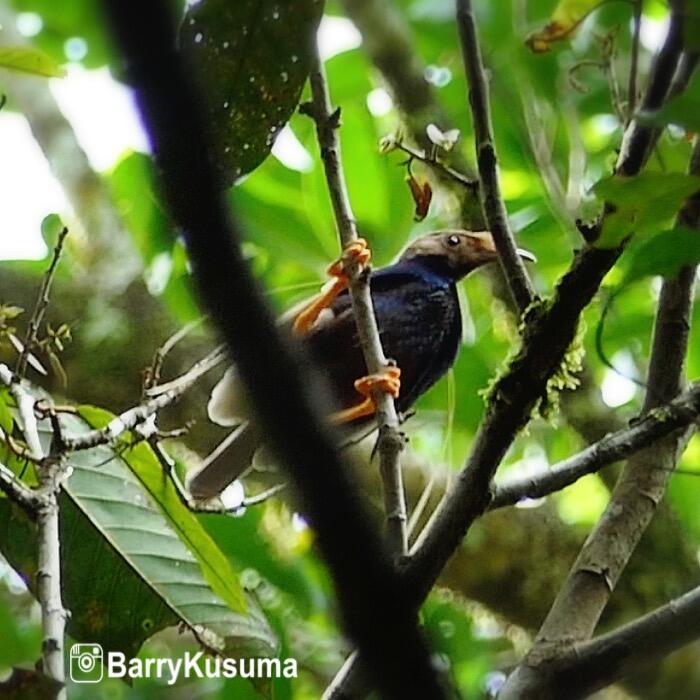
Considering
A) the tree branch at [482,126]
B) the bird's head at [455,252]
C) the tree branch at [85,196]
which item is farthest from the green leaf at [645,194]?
the tree branch at [85,196]

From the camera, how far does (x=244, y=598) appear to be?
100cm

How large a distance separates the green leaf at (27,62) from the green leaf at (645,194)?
1.66 feet

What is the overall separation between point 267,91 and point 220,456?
1.52 ft

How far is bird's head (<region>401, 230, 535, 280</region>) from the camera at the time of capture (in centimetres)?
143

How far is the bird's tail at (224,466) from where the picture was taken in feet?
3.81

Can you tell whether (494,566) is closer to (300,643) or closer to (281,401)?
(300,643)

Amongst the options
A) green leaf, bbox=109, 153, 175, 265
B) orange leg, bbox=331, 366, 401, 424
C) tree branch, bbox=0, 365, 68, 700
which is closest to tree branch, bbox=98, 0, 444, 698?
tree branch, bbox=0, 365, 68, 700

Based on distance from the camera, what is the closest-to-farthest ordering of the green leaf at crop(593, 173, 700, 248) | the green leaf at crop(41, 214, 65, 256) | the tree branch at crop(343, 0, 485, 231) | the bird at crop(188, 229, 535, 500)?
the green leaf at crop(593, 173, 700, 248)
the bird at crop(188, 229, 535, 500)
the green leaf at crop(41, 214, 65, 256)
the tree branch at crop(343, 0, 485, 231)

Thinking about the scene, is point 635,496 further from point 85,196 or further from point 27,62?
point 85,196

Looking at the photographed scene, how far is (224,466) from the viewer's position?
4.02ft

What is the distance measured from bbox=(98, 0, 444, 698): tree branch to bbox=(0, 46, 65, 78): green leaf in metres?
0.78

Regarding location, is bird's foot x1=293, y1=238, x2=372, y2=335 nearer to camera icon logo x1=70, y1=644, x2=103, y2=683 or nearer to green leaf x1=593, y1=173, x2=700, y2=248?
camera icon logo x1=70, y1=644, x2=103, y2=683

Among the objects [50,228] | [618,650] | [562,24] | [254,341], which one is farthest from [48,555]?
[50,228]

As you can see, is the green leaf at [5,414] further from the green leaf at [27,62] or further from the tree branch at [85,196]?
the tree branch at [85,196]
